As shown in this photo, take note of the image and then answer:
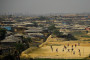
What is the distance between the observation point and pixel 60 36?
4284cm

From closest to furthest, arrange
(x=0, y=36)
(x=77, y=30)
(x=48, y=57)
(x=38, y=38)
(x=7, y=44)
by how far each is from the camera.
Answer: (x=48, y=57) → (x=7, y=44) → (x=0, y=36) → (x=38, y=38) → (x=77, y=30)

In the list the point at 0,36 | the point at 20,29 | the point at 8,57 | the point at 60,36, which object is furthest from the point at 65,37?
the point at 8,57

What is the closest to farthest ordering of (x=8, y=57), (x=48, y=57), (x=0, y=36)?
(x=8, y=57)
(x=48, y=57)
(x=0, y=36)

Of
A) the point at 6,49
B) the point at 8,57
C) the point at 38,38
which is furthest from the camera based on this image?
the point at 38,38

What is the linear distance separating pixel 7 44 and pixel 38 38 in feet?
43.6

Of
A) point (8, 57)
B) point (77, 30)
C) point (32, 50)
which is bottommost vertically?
point (77, 30)

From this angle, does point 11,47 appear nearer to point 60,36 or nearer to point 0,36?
point 0,36

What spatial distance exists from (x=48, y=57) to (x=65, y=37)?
20214mm

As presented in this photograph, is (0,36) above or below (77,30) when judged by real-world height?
above

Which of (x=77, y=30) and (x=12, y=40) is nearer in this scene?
(x=12, y=40)

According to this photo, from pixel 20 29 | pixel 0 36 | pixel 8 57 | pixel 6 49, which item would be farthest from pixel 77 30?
pixel 8 57

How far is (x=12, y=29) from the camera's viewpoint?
50.2 meters

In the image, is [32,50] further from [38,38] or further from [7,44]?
[38,38]

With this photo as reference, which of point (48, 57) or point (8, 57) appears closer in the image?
point (8, 57)
